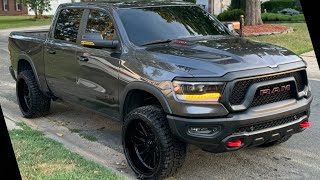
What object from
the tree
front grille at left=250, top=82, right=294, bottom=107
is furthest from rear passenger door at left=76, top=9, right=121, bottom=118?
the tree

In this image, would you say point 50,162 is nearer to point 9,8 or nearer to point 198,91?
point 198,91

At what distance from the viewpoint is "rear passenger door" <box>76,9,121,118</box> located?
15.7 ft

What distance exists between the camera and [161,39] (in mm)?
4844

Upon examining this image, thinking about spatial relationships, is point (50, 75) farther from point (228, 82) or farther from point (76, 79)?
point (228, 82)

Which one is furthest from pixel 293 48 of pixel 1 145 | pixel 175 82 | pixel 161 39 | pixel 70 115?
pixel 1 145

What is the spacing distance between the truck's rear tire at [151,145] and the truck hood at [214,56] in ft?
1.65

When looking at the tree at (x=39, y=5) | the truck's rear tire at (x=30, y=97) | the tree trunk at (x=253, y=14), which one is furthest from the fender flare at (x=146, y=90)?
the tree at (x=39, y=5)

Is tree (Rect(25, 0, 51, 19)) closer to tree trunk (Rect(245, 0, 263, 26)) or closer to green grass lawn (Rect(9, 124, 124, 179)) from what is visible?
tree trunk (Rect(245, 0, 263, 26))

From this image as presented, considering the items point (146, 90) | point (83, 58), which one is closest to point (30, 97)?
point (83, 58)

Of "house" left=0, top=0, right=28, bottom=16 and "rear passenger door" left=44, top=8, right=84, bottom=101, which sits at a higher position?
"house" left=0, top=0, right=28, bottom=16

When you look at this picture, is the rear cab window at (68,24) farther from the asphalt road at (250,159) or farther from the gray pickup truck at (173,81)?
the asphalt road at (250,159)

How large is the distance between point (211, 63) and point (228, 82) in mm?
260

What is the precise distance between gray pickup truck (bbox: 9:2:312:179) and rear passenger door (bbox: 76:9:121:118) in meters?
0.01

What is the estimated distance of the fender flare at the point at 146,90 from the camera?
13.1 feet
